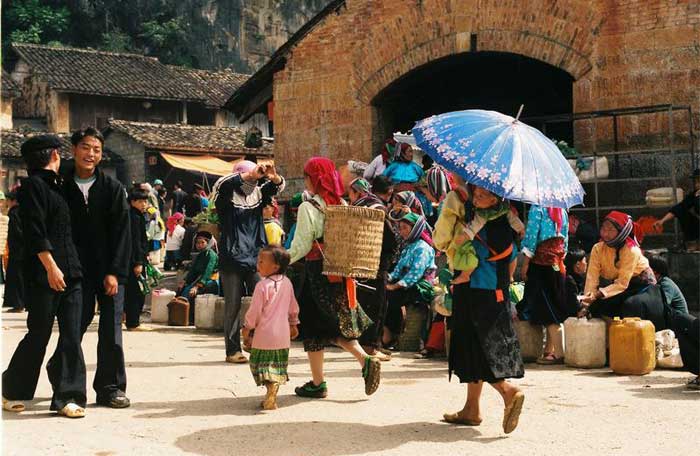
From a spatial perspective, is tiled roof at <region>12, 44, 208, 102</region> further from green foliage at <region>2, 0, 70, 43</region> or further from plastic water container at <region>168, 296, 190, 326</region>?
plastic water container at <region>168, 296, 190, 326</region>

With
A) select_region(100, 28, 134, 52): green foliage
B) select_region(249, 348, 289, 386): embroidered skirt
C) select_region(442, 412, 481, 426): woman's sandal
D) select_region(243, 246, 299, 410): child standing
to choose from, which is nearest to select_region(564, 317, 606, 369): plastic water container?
select_region(442, 412, 481, 426): woman's sandal

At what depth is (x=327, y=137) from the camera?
1661 centimetres

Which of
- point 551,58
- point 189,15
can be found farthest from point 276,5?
point 551,58

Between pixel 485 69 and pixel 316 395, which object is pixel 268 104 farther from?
pixel 316 395

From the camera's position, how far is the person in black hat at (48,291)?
6465mm

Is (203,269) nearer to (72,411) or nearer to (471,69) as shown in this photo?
(72,411)

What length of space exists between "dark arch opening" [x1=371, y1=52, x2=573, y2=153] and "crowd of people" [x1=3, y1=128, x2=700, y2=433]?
6.66 m

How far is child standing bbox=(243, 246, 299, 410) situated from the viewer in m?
6.66

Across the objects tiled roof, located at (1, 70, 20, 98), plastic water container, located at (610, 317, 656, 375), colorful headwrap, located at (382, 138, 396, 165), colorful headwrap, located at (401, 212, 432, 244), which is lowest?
plastic water container, located at (610, 317, 656, 375)

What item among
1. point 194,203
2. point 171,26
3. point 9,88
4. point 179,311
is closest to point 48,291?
point 179,311

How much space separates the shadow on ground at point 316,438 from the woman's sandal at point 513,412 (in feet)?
0.52

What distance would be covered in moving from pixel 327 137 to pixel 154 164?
1930 cm

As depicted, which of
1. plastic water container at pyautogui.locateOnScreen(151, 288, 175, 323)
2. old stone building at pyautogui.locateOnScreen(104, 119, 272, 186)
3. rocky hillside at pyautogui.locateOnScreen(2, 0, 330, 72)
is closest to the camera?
plastic water container at pyautogui.locateOnScreen(151, 288, 175, 323)

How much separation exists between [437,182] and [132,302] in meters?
4.56
